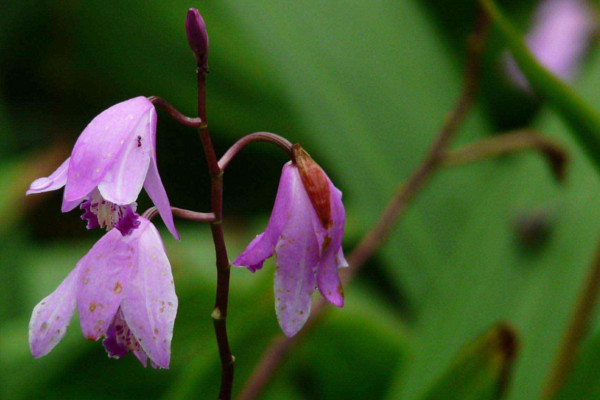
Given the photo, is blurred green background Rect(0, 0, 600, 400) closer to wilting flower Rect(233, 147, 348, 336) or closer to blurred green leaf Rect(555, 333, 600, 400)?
blurred green leaf Rect(555, 333, 600, 400)

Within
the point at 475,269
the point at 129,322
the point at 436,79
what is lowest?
the point at 129,322

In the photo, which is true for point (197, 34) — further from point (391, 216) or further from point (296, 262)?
point (391, 216)

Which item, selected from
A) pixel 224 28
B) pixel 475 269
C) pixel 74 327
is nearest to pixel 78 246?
pixel 74 327

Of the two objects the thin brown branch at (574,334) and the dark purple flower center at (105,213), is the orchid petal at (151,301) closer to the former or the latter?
the dark purple flower center at (105,213)

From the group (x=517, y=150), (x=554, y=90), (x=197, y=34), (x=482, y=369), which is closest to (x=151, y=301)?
(x=197, y=34)

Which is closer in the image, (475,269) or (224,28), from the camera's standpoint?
(475,269)

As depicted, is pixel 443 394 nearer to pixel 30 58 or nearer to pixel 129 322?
pixel 129 322

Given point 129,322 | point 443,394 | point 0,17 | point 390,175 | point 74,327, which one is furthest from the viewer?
point 0,17
